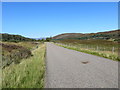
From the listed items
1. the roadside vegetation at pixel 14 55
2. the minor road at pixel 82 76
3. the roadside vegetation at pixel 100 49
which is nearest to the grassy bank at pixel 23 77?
the minor road at pixel 82 76

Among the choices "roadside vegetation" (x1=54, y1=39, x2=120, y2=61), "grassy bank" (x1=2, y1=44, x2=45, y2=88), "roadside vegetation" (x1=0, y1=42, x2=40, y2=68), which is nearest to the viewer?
"grassy bank" (x1=2, y1=44, x2=45, y2=88)

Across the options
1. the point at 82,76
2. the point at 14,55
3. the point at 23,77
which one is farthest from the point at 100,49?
the point at 23,77

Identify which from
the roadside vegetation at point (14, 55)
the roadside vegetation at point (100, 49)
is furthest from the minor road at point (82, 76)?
the roadside vegetation at point (100, 49)

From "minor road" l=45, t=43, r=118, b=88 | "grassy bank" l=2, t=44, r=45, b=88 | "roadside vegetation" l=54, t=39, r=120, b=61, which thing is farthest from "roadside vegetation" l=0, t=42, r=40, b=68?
"roadside vegetation" l=54, t=39, r=120, b=61

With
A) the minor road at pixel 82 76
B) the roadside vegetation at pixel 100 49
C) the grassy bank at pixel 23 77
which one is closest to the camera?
the grassy bank at pixel 23 77

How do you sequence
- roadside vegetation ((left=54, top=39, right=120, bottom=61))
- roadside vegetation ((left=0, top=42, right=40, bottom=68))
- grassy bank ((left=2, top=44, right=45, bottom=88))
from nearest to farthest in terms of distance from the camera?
grassy bank ((left=2, top=44, right=45, bottom=88))
roadside vegetation ((left=0, top=42, right=40, bottom=68))
roadside vegetation ((left=54, top=39, right=120, bottom=61))

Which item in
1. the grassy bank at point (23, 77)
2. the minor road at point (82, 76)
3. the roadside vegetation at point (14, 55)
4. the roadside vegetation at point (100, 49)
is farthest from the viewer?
the roadside vegetation at point (100, 49)

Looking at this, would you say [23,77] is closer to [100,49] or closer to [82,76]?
[82,76]

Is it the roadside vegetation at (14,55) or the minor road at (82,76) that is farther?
the roadside vegetation at (14,55)

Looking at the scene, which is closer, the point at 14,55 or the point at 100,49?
the point at 14,55

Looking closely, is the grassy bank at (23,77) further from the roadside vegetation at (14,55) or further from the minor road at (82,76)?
the roadside vegetation at (14,55)

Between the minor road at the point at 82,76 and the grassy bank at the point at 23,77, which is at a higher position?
the grassy bank at the point at 23,77

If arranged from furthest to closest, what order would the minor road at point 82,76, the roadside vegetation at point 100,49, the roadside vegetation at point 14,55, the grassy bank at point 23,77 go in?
the roadside vegetation at point 100,49 < the roadside vegetation at point 14,55 < the minor road at point 82,76 < the grassy bank at point 23,77

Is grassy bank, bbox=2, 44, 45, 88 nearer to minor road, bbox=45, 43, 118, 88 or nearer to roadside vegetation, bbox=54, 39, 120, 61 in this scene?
minor road, bbox=45, 43, 118, 88
